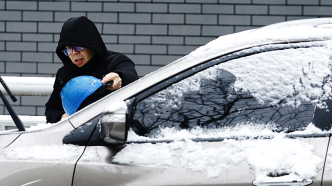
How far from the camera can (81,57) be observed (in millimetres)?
3008

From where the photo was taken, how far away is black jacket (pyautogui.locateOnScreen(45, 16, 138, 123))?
2951 mm

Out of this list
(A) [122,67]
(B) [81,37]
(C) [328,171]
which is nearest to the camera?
(C) [328,171]

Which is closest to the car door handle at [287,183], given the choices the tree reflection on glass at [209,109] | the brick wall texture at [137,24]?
the tree reflection on glass at [209,109]

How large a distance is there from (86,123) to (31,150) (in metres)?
0.29

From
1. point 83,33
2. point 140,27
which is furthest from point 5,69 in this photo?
point 83,33

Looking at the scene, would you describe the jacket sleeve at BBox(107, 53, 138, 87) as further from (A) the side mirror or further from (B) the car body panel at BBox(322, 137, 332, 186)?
(B) the car body panel at BBox(322, 137, 332, 186)

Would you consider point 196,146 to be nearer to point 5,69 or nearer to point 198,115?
point 198,115

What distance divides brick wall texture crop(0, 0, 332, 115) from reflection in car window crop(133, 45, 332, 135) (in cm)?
481

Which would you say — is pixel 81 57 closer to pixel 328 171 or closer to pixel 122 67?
pixel 122 67

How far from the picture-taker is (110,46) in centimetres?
686

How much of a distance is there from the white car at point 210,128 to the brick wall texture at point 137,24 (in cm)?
475

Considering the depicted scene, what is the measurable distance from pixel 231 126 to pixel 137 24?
5.07m

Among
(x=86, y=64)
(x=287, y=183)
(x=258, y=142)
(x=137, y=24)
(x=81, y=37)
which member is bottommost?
(x=287, y=183)

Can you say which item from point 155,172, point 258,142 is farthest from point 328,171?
point 155,172
